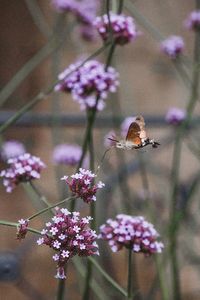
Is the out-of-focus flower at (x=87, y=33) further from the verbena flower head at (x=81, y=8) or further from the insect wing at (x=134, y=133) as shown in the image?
the insect wing at (x=134, y=133)

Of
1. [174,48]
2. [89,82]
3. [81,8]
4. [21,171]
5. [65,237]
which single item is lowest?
[65,237]

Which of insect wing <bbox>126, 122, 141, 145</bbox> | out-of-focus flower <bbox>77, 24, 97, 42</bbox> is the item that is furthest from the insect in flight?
out-of-focus flower <bbox>77, 24, 97, 42</bbox>

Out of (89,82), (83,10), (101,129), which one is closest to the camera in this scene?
(89,82)

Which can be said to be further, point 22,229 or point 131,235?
point 131,235

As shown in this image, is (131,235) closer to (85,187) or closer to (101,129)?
(85,187)

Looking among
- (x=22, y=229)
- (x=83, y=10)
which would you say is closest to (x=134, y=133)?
(x=22, y=229)

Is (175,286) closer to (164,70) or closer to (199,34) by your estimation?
(199,34)

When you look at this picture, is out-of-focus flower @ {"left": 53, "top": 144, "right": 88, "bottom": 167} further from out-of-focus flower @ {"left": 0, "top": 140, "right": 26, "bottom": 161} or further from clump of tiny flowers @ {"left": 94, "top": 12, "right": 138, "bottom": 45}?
clump of tiny flowers @ {"left": 94, "top": 12, "right": 138, "bottom": 45}
